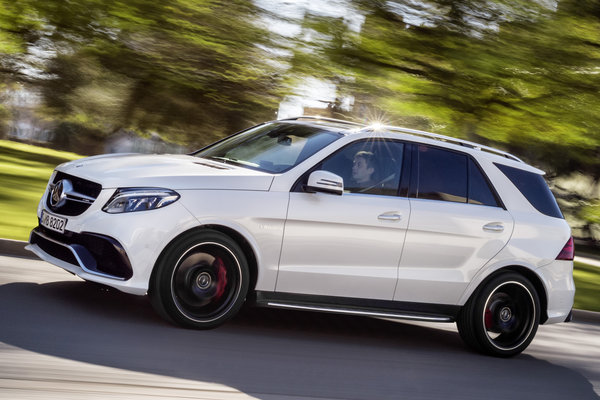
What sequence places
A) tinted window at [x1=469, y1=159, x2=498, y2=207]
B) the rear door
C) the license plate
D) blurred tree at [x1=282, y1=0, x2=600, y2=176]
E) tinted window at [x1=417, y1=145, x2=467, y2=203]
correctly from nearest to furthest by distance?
the license plate, the rear door, tinted window at [x1=417, y1=145, x2=467, y2=203], tinted window at [x1=469, y1=159, x2=498, y2=207], blurred tree at [x1=282, y1=0, x2=600, y2=176]

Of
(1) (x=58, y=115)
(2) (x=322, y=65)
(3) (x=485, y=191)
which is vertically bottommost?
(1) (x=58, y=115)

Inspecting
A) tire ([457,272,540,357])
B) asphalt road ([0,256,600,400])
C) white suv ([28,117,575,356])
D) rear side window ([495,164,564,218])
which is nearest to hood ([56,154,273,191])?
white suv ([28,117,575,356])

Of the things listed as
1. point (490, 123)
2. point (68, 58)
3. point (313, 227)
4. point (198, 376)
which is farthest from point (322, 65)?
point (198, 376)

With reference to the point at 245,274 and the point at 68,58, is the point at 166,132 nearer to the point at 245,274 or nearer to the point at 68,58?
the point at 68,58

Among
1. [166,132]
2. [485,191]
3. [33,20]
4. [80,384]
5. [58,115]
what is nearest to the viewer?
[80,384]

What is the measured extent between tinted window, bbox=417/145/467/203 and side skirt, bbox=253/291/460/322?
3.09 ft

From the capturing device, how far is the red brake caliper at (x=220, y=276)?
6.73 meters

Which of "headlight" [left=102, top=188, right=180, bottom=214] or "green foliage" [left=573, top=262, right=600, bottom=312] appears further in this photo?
"green foliage" [left=573, top=262, right=600, bottom=312]

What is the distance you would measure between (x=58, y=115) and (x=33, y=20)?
18.2 metres

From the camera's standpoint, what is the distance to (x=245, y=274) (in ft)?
22.1

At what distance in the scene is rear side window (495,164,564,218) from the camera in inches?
323

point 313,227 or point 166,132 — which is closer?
point 313,227

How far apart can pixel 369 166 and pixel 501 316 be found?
6.34ft

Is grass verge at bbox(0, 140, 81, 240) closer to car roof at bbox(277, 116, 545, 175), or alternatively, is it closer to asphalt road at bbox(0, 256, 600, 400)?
asphalt road at bbox(0, 256, 600, 400)
